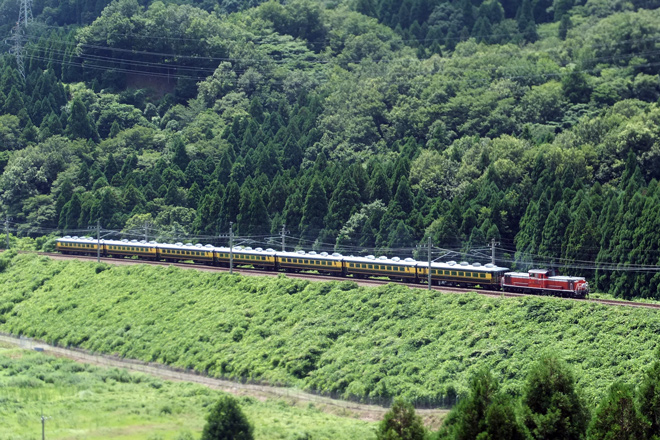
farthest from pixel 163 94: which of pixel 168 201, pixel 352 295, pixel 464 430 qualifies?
pixel 464 430

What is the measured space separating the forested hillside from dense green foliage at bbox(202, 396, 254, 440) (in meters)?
28.9

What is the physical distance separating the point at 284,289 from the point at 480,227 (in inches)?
682

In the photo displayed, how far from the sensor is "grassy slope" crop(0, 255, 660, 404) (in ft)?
141

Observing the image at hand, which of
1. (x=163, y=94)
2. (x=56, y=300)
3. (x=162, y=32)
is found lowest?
(x=56, y=300)

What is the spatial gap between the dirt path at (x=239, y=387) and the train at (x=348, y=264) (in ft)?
42.2

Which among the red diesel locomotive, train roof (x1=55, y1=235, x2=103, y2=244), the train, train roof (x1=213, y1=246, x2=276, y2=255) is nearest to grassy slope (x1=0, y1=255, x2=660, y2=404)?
the train

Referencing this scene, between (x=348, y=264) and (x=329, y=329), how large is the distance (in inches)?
441

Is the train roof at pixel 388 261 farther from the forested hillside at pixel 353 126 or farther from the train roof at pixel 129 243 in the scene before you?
the train roof at pixel 129 243

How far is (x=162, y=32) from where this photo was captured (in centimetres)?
11706

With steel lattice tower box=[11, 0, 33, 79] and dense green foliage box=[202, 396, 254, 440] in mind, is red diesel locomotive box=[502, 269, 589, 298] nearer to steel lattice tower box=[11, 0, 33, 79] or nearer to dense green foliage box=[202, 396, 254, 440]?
dense green foliage box=[202, 396, 254, 440]

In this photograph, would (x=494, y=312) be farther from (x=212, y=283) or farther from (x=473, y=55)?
(x=473, y=55)

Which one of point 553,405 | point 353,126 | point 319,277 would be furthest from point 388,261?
point 353,126

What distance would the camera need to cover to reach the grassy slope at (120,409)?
125 feet

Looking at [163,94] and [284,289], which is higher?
[163,94]
